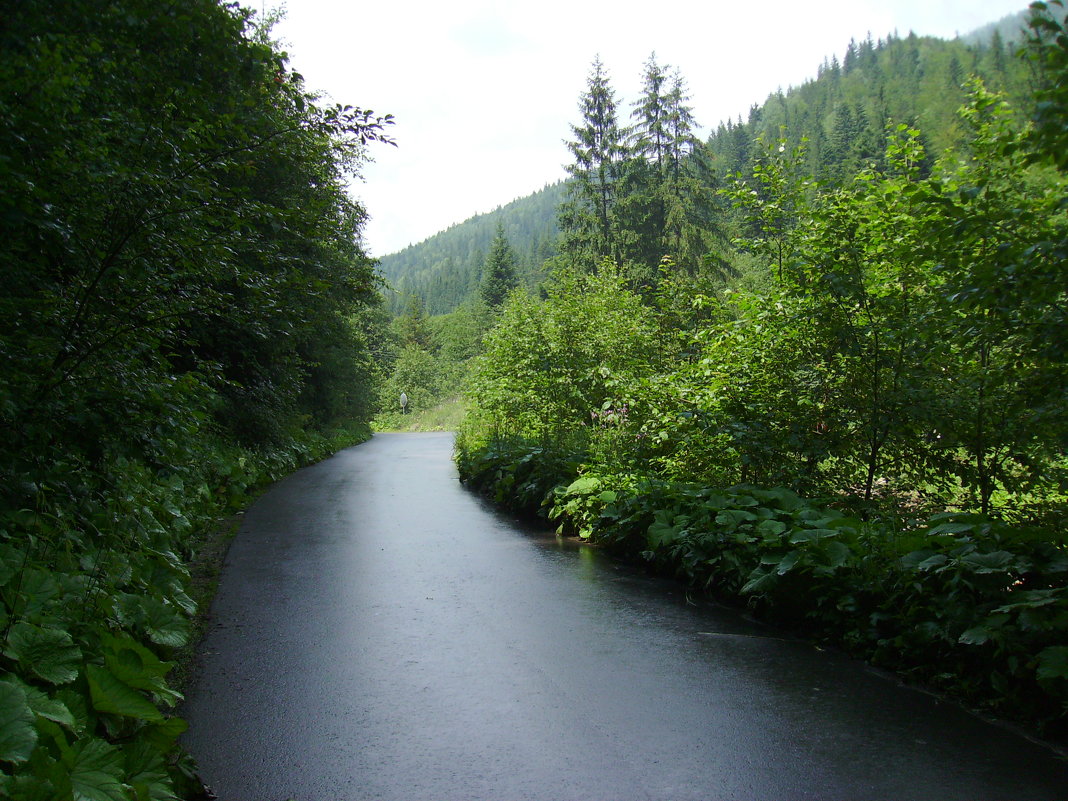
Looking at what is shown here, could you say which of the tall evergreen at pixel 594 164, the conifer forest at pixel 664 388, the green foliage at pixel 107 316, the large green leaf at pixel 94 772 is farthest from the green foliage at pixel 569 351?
the tall evergreen at pixel 594 164

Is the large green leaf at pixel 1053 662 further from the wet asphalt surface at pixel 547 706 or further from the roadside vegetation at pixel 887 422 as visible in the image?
the wet asphalt surface at pixel 547 706

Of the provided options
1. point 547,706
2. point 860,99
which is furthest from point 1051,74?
point 860,99

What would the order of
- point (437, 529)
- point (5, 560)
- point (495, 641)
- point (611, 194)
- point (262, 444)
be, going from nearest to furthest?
point (5, 560), point (495, 641), point (437, 529), point (262, 444), point (611, 194)

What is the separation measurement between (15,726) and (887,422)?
6760mm

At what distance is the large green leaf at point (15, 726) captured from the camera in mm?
2295

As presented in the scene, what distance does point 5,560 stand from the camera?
3.44 meters

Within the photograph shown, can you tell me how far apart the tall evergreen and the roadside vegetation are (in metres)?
25.0

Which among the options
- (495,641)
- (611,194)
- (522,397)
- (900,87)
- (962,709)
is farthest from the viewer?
(900,87)

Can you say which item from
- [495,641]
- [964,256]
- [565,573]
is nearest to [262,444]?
[565,573]

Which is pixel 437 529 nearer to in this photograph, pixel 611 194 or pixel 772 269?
pixel 772 269

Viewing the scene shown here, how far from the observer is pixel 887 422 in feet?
22.6

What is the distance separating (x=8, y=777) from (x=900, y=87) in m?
148

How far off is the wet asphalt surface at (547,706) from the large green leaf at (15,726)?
1078mm

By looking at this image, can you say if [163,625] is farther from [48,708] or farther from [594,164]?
[594,164]
